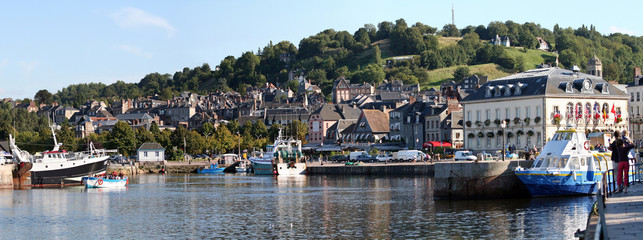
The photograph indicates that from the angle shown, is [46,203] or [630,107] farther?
[630,107]

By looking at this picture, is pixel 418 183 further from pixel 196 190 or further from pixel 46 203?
pixel 46 203

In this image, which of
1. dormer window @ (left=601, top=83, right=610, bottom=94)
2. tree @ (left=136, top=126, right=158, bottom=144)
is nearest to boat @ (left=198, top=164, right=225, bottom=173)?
tree @ (left=136, top=126, right=158, bottom=144)

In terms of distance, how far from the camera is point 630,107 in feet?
377

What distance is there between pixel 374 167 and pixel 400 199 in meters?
35.8

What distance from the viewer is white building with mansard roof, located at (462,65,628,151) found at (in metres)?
80.8

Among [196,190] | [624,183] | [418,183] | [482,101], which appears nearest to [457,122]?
[482,101]

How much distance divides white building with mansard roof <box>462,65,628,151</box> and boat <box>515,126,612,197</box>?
32.0m

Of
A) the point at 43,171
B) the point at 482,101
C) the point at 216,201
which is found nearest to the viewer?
the point at 216,201

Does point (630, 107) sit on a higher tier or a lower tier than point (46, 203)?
higher

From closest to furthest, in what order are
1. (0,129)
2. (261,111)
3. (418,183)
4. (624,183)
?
(624,183), (418,183), (0,129), (261,111)

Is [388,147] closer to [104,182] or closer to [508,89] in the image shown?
[508,89]

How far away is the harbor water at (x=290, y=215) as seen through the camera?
3706cm

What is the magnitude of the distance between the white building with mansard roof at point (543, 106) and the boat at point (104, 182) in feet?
121

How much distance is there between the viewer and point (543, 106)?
3164 inches
